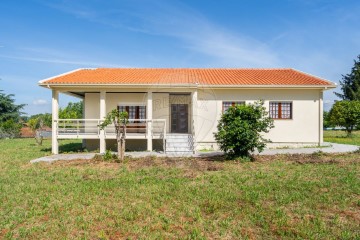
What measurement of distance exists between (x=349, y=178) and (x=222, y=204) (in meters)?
4.77

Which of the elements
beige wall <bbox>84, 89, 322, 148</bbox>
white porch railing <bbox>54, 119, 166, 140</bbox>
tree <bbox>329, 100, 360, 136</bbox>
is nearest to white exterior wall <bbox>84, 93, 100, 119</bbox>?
white porch railing <bbox>54, 119, 166, 140</bbox>

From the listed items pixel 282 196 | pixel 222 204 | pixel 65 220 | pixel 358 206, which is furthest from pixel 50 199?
pixel 358 206

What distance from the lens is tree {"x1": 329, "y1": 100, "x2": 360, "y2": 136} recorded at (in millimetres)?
26344

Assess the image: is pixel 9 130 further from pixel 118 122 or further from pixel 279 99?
pixel 279 99

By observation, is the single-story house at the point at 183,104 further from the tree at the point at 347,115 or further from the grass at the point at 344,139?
the tree at the point at 347,115

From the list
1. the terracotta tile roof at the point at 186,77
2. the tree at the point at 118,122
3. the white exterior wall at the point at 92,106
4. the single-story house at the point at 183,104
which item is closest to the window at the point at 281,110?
the single-story house at the point at 183,104

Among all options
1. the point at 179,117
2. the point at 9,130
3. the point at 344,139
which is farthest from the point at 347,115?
the point at 9,130

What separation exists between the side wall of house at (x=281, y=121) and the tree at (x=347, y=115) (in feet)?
35.4

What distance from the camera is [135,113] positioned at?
18797 millimetres

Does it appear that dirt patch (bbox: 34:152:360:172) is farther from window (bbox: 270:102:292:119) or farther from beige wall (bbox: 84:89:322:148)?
window (bbox: 270:102:292:119)

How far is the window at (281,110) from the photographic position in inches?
714

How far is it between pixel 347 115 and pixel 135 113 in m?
19.7

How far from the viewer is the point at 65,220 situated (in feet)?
19.6

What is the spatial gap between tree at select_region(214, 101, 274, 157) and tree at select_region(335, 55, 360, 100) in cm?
4088
